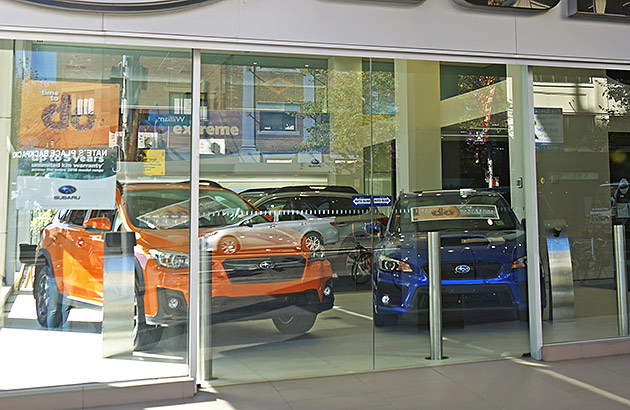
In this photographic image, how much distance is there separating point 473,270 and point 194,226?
9.77ft

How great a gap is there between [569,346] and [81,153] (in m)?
4.78

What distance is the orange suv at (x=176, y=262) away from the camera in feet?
14.7

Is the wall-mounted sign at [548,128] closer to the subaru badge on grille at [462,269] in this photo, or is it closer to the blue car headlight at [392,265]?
the subaru badge on grille at [462,269]

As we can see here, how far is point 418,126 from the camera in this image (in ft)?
19.9

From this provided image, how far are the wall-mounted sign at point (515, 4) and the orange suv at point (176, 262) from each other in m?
2.64

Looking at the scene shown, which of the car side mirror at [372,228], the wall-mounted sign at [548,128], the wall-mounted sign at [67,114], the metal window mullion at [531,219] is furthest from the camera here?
the wall-mounted sign at [548,128]

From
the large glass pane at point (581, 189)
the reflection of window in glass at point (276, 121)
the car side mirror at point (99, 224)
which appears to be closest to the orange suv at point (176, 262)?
the car side mirror at point (99, 224)

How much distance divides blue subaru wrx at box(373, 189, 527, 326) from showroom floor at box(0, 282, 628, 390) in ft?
0.65

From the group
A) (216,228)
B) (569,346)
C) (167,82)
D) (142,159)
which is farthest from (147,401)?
(569,346)

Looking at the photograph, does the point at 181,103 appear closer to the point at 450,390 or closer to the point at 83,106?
the point at 83,106

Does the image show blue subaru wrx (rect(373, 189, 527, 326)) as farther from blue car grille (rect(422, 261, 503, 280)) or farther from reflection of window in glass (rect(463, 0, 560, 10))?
reflection of window in glass (rect(463, 0, 560, 10))

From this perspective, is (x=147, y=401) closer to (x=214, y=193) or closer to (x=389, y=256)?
(x=214, y=193)

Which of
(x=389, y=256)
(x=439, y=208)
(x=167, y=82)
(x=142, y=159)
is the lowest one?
(x=389, y=256)

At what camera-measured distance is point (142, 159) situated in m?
4.68
